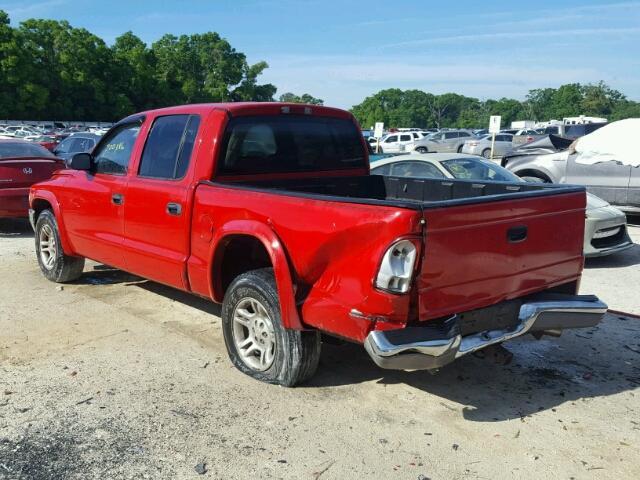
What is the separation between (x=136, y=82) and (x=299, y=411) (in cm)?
8703

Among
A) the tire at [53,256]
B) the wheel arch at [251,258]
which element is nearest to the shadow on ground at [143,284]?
A: the tire at [53,256]

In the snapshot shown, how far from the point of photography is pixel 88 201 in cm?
612

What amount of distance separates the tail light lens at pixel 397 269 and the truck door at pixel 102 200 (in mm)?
3032

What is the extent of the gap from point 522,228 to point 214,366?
2392 millimetres

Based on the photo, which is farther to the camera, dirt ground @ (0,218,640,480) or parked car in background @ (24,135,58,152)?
parked car in background @ (24,135,58,152)

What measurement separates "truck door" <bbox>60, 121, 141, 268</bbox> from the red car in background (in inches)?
162

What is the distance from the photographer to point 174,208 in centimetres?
489

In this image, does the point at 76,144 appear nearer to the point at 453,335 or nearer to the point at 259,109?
the point at 259,109

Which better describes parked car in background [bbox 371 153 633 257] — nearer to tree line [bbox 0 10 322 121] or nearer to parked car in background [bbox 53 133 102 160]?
parked car in background [bbox 53 133 102 160]

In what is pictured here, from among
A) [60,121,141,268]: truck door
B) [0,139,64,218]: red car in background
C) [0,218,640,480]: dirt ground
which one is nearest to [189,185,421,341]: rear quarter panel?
[0,218,640,480]: dirt ground

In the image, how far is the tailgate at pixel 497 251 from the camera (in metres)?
3.46

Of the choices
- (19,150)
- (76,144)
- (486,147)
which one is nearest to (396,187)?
(19,150)

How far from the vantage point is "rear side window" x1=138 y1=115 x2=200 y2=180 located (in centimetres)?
502

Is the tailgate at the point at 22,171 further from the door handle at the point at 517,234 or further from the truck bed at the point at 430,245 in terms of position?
the door handle at the point at 517,234
